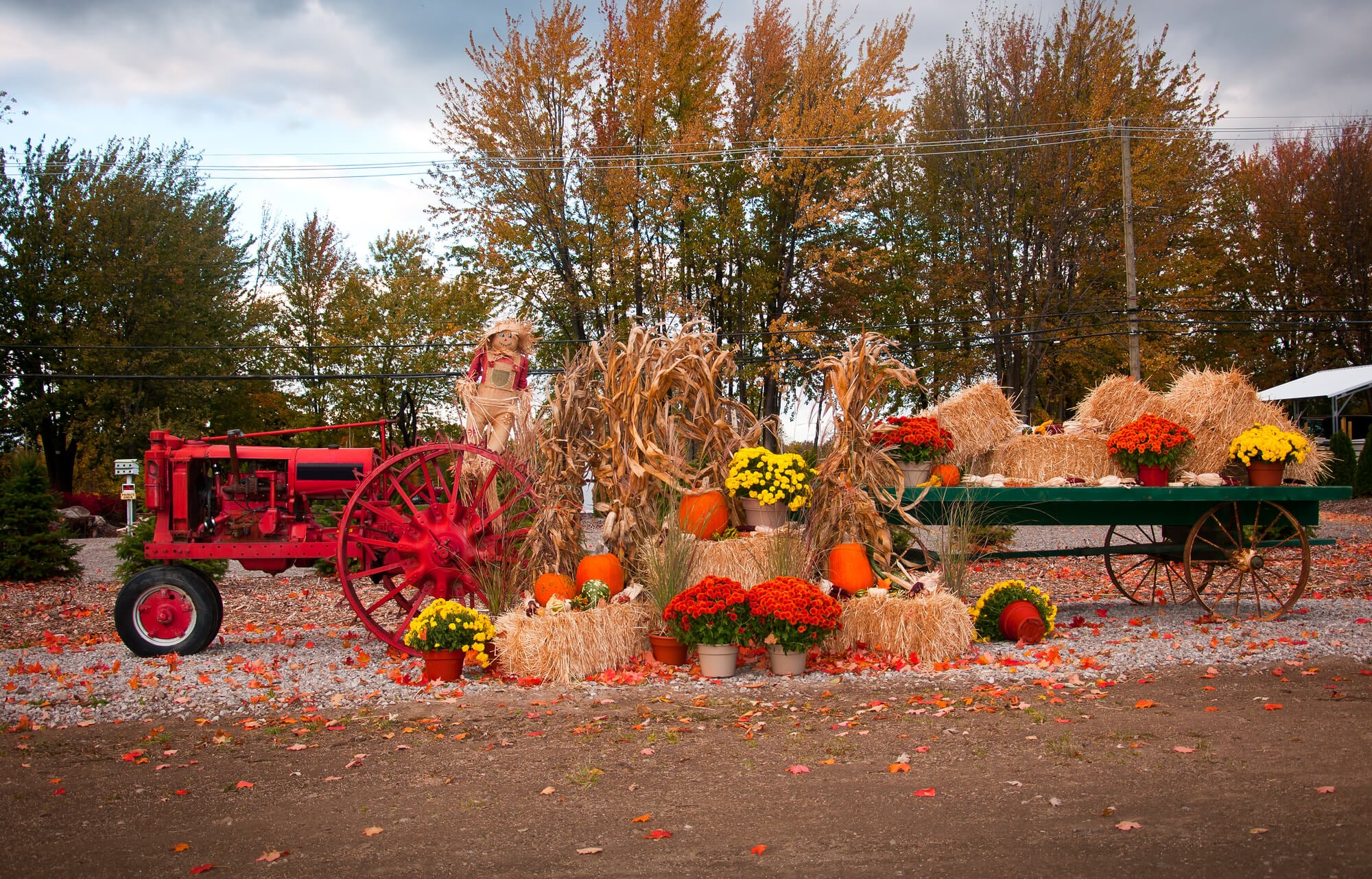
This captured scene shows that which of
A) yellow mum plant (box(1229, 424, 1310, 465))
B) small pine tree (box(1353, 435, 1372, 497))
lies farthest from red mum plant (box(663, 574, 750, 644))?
small pine tree (box(1353, 435, 1372, 497))

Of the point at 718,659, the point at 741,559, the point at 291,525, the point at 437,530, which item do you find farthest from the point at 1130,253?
the point at 291,525

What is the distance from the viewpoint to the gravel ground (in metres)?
6.43

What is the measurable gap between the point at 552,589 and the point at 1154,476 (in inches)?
190

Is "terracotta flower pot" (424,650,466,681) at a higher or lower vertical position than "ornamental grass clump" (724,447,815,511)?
lower

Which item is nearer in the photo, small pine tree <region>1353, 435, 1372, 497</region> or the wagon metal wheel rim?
the wagon metal wheel rim

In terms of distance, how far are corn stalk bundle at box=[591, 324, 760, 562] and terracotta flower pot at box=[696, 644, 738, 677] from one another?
1.30m

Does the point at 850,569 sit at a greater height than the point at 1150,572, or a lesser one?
greater

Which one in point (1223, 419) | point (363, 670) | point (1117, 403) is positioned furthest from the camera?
point (1117, 403)

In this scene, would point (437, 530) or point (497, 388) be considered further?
point (497, 388)

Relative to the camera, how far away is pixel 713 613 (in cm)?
672

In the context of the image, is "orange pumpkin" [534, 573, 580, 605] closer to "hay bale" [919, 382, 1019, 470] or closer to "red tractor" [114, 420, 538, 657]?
"red tractor" [114, 420, 538, 657]

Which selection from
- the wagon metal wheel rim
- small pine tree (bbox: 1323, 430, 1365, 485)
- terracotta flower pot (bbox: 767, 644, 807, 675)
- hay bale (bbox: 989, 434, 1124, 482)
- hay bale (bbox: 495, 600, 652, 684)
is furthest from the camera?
small pine tree (bbox: 1323, 430, 1365, 485)

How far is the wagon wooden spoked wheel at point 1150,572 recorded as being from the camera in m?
8.95

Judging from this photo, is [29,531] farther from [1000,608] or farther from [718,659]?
[1000,608]
